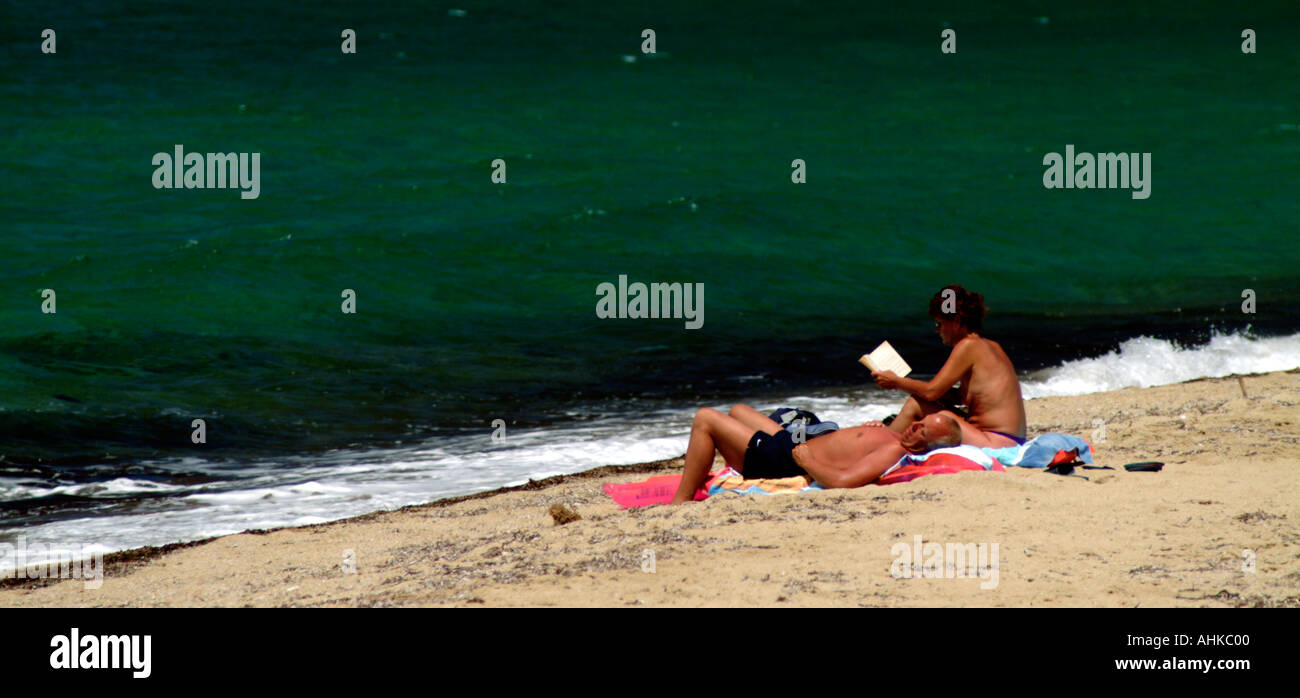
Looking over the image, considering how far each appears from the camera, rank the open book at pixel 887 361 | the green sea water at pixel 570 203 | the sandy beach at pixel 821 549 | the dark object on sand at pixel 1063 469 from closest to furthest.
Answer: the sandy beach at pixel 821 549
the dark object on sand at pixel 1063 469
the open book at pixel 887 361
the green sea water at pixel 570 203

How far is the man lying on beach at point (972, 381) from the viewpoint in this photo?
7.24 m

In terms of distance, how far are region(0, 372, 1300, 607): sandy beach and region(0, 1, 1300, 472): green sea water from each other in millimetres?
3450

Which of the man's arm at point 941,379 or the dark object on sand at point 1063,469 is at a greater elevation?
the man's arm at point 941,379

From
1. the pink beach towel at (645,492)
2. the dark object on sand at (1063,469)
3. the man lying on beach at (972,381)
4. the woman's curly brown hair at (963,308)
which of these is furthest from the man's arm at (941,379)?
the pink beach towel at (645,492)

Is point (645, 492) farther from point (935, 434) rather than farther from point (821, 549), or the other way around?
point (821, 549)

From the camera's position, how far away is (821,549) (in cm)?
543

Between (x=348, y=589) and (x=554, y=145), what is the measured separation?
60.0ft

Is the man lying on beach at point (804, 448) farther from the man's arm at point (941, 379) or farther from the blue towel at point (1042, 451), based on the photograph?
the blue towel at point (1042, 451)

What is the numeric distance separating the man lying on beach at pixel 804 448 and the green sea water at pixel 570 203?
3827 mm

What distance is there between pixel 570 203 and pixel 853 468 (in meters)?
13.9

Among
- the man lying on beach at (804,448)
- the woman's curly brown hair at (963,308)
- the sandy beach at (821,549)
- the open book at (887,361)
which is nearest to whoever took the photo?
the sandy beach at (821,549)

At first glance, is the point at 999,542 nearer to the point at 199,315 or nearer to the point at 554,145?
the point at 199,315

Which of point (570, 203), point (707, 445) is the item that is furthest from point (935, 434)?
point (570, 203)
